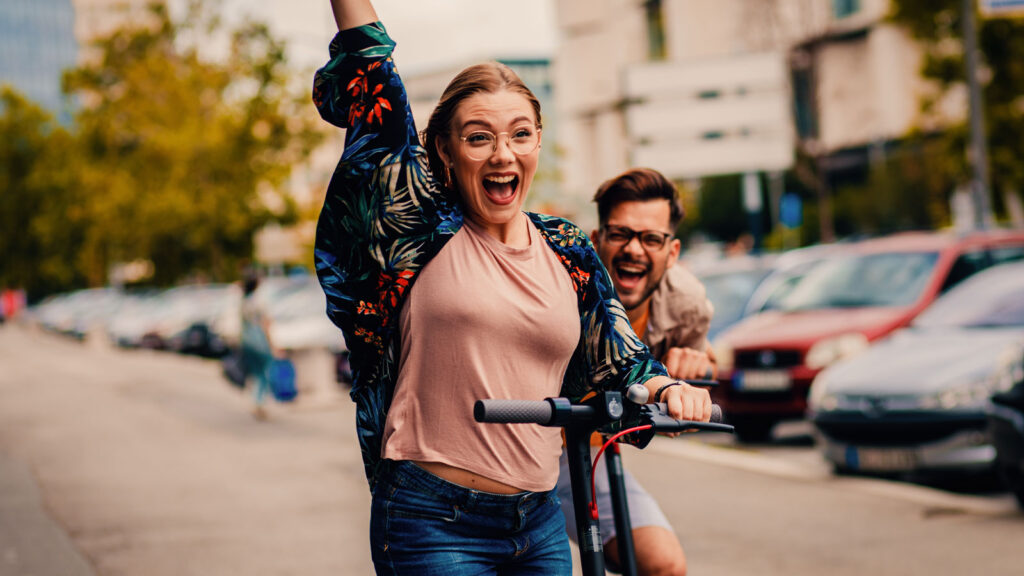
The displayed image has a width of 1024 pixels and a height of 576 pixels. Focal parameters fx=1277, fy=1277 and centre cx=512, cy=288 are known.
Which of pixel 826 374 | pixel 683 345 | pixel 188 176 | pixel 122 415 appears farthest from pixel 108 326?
pixel 683 345

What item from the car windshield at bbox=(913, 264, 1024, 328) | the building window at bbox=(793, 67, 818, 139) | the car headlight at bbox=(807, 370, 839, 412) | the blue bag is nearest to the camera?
the car headlight at bbox=(807, 370, 839, 412)

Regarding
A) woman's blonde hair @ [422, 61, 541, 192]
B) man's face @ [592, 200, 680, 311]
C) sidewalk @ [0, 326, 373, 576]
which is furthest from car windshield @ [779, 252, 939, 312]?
woman's blonde hair @ [422, 61, 541, 192]

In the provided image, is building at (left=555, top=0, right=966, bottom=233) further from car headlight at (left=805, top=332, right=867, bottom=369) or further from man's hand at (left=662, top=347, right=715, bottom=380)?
man's hand at (left=662, top=347, right=715, bottom=380)

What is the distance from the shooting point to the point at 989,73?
92.3 feet

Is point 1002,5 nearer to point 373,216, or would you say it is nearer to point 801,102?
point 373,216

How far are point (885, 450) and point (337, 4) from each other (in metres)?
6.94

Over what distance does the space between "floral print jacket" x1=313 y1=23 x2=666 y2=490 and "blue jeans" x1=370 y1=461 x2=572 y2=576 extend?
0.10 m

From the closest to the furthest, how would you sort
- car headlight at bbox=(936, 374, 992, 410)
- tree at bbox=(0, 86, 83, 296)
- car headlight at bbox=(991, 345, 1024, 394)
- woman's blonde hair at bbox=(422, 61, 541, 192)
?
woman's blonde hair at bbox=(422, 61, 541, 192) < car headlight at bbox=(991, 345, 1024, 394) < car headlight at bbox=(936, 374, 992, 410) < tree at bbox=(0, 86, 83, 296)

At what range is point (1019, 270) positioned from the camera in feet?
31.6

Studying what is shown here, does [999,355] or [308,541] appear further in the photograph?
[999,355]

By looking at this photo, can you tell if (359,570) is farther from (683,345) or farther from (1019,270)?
(1019,270)

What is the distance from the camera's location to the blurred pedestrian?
1571cm

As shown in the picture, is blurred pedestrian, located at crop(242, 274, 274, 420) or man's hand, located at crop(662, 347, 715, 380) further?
blurred pedestrian, located at crop(242, 274, 274, 420)

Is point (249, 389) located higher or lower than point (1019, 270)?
lower
